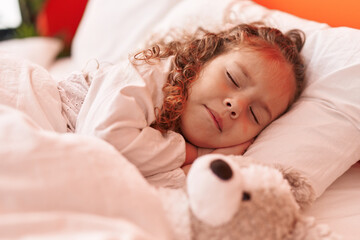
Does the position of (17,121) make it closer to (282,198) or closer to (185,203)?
(185,203)

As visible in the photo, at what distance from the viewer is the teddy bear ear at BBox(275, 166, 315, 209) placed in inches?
28.8

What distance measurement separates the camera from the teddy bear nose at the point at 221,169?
53 cm

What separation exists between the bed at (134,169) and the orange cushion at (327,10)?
132 millimetres

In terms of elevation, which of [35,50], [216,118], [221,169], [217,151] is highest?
[221,169]

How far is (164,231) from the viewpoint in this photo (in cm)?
54

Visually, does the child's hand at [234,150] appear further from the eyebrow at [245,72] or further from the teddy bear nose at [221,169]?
the teddy bear nose at [221,169]

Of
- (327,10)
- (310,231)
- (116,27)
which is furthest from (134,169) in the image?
(116,27)

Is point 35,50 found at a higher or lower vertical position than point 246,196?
lower

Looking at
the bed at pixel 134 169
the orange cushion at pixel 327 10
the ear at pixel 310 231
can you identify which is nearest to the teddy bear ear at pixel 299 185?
the bed at pixel 134 169

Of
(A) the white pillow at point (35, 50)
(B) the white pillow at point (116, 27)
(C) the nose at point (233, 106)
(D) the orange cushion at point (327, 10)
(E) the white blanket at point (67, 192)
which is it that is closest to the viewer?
(E) the white blanket at point (67, 192)

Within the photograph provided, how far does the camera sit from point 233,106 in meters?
0.86

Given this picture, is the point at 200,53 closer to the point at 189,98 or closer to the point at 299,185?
the point at 189,98

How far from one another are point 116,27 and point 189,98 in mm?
884

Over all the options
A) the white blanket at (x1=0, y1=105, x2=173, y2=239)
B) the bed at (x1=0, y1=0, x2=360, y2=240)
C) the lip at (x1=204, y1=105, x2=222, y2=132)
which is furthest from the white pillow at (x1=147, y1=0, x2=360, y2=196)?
the white blanket at (x1=0, y1=105, x2=173, y2=239)
